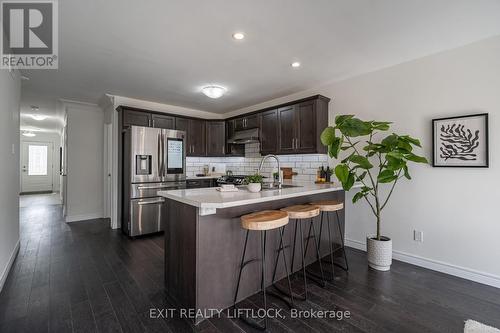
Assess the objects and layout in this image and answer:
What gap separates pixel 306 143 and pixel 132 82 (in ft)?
10.1

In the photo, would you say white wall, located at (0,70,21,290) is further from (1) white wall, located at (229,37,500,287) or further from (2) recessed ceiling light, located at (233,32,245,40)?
(1) white wall, located at (229,37,500,287)

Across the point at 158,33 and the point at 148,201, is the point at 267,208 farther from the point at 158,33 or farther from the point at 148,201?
the point at 148,201

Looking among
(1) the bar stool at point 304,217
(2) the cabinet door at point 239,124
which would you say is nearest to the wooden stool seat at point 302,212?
(1) the bar stool at point 304,217

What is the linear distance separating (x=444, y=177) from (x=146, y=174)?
438 centimetres

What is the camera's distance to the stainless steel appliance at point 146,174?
384cm

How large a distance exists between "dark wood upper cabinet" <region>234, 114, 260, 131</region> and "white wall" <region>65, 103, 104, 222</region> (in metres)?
3.21

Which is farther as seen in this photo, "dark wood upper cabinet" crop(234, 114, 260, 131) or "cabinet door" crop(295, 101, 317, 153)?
"dark wood upper cabinet" crop(234, 114, 260, 131)

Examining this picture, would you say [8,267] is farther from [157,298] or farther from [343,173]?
[343,173]

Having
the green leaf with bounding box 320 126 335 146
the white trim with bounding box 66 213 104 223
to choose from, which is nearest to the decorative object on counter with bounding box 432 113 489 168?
the green leaf with bounding box 320 126 335 146

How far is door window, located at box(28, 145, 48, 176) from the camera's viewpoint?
9312mm

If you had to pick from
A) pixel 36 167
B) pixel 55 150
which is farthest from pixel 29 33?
pixel 36 167

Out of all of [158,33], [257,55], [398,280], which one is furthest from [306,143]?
[158,33]

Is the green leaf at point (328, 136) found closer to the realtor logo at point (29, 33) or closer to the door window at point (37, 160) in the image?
the realtor logo at point (29, 33)

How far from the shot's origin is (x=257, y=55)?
2.78 metres
